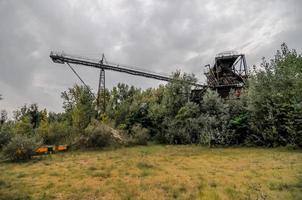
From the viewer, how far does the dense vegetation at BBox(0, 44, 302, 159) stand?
33.4 feet

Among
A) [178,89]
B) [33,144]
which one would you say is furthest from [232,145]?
[33,144]

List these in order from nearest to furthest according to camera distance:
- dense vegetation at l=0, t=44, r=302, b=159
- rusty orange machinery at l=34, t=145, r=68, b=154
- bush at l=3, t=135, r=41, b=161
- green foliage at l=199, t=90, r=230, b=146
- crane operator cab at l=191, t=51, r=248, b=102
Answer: bush at l=3, t=135, r=41, b=161
dense vegetation at l=0, t=44, r=302, b=159
rusty orange machinery at l=34, t=145, r=68, b=154
green foliage at l=199, t=90, r=230, b=146
crane operator cab at l=191, t=51, r=248, b=102

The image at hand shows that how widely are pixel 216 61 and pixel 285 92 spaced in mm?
16579

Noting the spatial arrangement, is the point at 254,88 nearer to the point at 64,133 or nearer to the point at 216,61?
the point at 216,61

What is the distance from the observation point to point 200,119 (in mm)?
15641

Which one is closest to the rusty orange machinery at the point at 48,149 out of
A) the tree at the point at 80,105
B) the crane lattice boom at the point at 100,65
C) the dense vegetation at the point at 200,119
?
the dense vegetation at the point at 200,119

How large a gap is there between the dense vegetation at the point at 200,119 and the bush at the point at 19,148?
0.14 ft

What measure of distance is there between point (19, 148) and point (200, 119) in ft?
40.9

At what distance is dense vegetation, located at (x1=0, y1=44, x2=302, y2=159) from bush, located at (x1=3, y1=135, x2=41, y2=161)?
4 cm

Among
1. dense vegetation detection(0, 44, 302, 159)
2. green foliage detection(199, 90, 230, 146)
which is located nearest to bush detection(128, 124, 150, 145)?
dense vegetation detection(0, 44, 302, 159)

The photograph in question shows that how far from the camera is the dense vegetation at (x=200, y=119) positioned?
10.2 metres

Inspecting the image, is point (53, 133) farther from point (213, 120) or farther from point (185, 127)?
point (213, 120)

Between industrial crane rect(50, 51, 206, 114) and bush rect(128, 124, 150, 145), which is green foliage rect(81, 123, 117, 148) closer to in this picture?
bush rect(128, 124, 150, 145)

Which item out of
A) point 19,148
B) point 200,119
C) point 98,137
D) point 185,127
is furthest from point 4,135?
point 200,119
